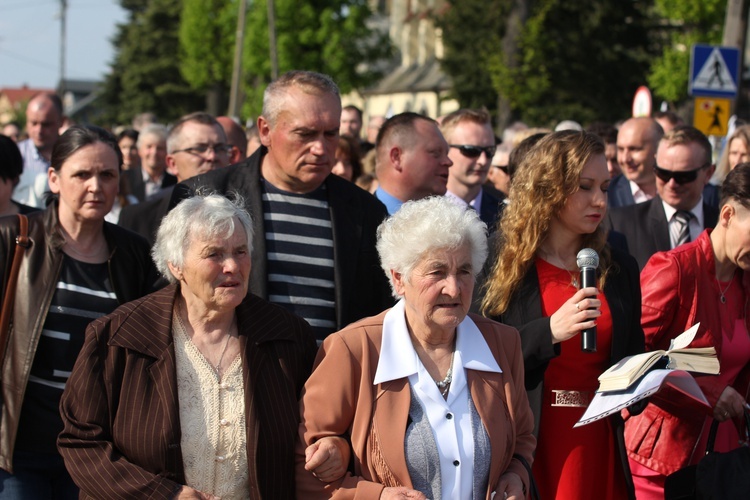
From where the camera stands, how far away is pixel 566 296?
5.02m

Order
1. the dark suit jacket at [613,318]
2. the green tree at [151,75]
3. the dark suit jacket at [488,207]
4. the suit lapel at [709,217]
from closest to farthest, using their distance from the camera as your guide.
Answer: the dark suit jacket at [613,318] < the suit lapel at [709,217] < the dark suit jacket at [488,207] < the green tree at [151,75]

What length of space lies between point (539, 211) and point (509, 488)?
1.43m

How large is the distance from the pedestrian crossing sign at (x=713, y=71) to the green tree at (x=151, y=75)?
56.3 m

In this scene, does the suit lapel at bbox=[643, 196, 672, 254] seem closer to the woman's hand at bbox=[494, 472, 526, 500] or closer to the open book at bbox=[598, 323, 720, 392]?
the open book at bbox=[598, 323, 720, 392]

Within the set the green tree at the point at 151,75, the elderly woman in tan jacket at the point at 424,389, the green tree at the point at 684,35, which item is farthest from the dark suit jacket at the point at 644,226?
the green tree at the point at 151,75

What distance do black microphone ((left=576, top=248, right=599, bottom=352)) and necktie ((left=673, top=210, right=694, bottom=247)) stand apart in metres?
3.16

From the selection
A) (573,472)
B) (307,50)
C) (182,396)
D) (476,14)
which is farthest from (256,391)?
(307,50)

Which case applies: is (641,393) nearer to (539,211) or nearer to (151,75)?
(539,211)

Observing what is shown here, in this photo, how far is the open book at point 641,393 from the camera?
14.0 ft

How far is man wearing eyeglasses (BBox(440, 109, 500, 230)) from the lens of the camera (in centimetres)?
842

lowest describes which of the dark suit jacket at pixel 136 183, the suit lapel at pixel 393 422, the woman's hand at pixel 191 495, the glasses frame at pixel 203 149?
the woman's hand at pixel 191 495

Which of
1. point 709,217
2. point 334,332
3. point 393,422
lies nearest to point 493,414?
point 393,422

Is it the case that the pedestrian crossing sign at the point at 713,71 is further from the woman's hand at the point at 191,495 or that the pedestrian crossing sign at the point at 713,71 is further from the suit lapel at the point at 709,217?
the woman's hand at the point at 191,495

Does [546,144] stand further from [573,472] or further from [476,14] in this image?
[476,14]
